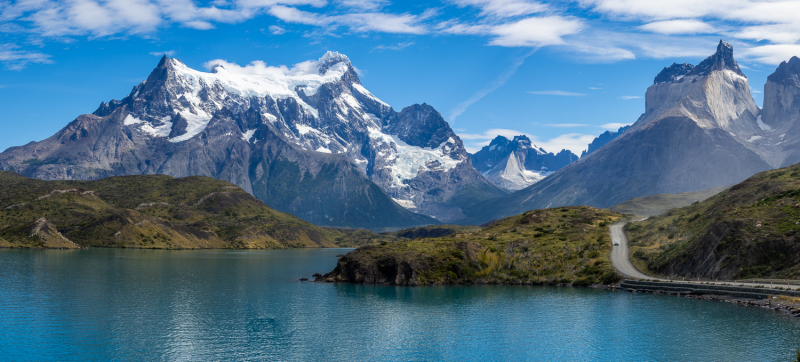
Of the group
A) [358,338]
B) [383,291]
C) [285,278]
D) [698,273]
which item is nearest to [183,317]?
[358,338]

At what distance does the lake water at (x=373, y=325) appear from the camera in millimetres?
80188

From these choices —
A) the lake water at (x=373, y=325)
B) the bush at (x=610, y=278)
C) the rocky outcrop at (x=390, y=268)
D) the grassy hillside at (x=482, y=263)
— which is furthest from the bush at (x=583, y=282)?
the rocky outcrop at (x=390, y=268)

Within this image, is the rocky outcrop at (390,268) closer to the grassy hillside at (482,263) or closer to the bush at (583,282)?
the grassy hillside at (482,263)

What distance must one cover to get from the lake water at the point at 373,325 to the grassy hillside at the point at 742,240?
710 inches

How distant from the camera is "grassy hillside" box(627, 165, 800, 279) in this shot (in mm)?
122562

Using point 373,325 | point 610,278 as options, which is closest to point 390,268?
point 610,278

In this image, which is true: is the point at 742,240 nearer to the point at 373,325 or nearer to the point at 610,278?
the point at 610,278

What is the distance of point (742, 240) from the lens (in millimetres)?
128125

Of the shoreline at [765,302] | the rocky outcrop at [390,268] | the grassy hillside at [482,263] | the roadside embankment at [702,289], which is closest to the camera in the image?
the shoreline at [765,302]

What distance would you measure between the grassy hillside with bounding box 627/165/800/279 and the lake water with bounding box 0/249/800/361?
18.0m

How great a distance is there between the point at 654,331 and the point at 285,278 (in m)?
125

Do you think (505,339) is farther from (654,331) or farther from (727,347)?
(727,347)

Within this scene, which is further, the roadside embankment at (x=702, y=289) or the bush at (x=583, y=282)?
the bush at (x=583, y=282)

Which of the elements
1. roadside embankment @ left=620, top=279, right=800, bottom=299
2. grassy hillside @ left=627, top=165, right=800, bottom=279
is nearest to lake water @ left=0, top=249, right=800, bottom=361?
roadside embankment @ left=620, top=279, right=800, bottom=299
